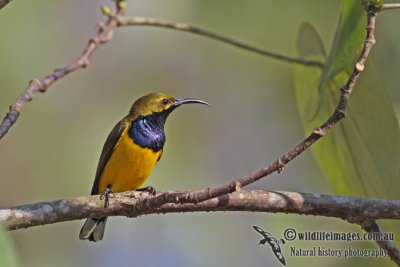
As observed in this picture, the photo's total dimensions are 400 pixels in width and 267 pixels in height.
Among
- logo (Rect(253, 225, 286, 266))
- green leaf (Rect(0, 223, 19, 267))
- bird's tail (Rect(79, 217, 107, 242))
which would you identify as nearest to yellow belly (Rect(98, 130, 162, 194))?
bird's tail (Rect(79, 217, 107, 242))

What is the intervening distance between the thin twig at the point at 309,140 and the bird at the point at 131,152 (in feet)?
6.49

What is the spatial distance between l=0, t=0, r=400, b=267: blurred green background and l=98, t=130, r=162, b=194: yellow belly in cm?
163

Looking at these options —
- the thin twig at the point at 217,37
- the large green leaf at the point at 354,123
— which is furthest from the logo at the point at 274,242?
the thin twig at the point at 217,37

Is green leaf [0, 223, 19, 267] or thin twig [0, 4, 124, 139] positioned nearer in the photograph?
green leaf [0, 223, 19, 267]

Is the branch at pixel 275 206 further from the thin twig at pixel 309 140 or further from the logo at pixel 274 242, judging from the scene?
the logo at pixel 274 242

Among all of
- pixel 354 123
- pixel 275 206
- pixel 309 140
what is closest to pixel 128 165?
pixel 354 123

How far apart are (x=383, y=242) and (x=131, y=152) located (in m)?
2.04

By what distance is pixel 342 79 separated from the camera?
11.0ft

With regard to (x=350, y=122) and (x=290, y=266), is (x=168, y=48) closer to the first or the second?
(x=290, y=266)

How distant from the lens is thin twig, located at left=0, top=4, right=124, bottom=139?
293 cm

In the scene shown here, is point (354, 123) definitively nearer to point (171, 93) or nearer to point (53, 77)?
point (53, 77)

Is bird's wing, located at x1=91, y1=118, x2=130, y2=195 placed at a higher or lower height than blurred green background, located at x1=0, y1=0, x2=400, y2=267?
lower

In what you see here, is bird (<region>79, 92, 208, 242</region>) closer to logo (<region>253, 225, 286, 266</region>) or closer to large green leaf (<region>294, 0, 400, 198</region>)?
logo (<region>253, 225, 286, 266</region>)

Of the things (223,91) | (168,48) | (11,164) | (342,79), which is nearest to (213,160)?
(223,91)
